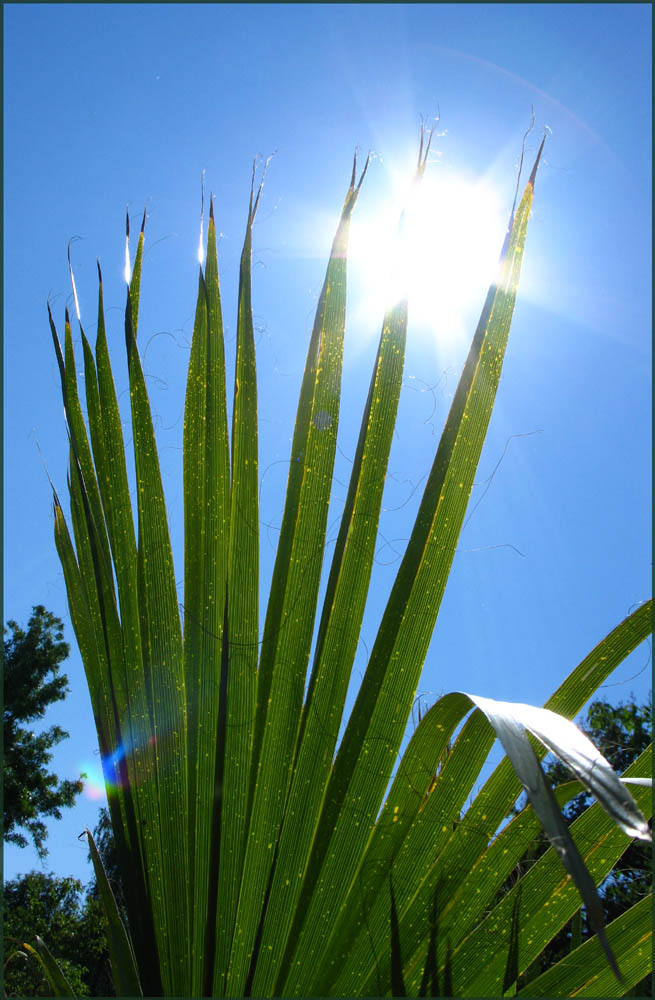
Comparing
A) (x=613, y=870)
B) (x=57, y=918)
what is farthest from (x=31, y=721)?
(x=613, y=870)

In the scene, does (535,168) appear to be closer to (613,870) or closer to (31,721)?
(613,870)

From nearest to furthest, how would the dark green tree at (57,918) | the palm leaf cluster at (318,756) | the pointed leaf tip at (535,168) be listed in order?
the palm leaf cluster at (318,756) < the pointed leaf tip at (535,168) < the dark green tree at (57,918)

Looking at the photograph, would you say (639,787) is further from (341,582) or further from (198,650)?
(198,650)

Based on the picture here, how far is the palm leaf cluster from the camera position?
2.26ft

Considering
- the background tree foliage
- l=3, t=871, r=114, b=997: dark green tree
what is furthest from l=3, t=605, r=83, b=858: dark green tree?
the background tree foliage

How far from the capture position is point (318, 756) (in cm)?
69

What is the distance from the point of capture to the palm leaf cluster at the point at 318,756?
0.69 meters

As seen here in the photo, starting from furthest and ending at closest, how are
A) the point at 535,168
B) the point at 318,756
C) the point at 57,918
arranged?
the point at 57,918 → the point at 535,168 → the point at 318,756

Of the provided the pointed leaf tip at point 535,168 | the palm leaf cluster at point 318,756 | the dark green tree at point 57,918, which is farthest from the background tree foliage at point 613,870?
the dark green tree at point 57,918

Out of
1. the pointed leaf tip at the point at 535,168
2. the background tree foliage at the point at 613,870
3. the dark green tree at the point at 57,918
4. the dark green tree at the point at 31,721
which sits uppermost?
the dark green tree at the point at 31,721

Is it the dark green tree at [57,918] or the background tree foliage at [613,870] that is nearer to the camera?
the background tree foliage at [613,870]

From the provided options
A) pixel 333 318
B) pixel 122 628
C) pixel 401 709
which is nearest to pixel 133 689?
pixel 122 628

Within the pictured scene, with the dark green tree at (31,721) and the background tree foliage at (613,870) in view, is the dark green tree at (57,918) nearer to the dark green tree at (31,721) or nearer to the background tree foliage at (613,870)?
the dark green tree at (31,721)

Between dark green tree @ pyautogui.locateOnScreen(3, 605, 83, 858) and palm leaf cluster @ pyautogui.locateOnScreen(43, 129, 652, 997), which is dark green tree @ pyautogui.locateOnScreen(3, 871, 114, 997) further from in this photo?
palm leaf cluster @ pyautogui.locateOnScreen(43, 129, 652, 997)
